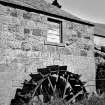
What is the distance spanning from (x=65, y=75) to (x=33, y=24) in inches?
107

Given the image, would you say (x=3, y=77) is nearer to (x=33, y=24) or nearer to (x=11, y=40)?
(x=11, y=40)

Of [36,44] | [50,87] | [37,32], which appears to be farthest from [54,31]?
[50,87]

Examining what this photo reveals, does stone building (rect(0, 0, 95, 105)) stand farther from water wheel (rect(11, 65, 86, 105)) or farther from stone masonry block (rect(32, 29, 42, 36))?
water wheel (rect(11, 65, 86, 105))

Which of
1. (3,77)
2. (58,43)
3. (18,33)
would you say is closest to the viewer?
(3,77)

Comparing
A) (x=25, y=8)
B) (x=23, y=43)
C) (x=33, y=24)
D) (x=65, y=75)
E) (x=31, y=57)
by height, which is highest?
(x=25, y=8)

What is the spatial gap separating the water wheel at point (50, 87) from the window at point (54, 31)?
5.22 ft

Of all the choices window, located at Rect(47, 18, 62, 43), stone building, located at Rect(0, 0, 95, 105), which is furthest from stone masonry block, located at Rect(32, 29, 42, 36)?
window, located at Rect(47, 18, 62, 43)

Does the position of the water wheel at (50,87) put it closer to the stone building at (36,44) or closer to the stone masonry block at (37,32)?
the stone building at (36,44)

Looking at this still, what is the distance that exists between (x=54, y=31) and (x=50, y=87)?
8.72 ft

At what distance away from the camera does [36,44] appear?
373 inches

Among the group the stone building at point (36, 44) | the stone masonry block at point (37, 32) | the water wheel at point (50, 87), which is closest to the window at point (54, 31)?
the stone building at point (36, 44)

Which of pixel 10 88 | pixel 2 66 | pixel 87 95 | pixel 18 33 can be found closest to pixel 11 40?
pixel 18 33

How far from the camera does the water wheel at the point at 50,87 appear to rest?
8.23 metres

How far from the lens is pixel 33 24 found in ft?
31.3
